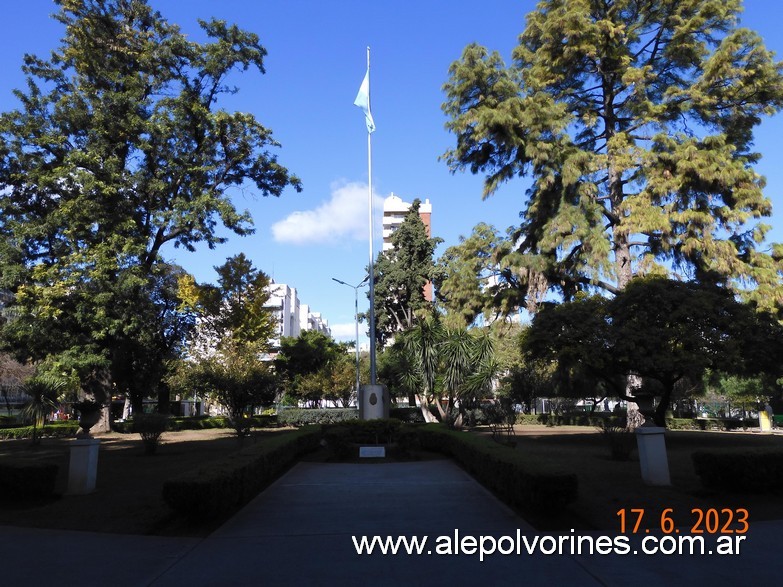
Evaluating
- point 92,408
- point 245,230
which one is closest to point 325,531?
point 92,408

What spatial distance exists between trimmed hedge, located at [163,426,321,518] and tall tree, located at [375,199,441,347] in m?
34.0

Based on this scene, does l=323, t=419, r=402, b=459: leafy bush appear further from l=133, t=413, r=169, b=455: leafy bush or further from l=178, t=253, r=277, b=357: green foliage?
l=178, t=253, r=277, b=357: green foliage

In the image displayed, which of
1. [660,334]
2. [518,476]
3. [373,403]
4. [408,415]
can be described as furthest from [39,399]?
[660,334]

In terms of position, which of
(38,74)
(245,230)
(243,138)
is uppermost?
(38,74)

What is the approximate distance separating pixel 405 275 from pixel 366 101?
21.3m

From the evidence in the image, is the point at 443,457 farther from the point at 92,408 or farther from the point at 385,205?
the point at 385,205

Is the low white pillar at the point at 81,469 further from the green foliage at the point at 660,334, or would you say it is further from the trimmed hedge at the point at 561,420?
the trimmed hedge at the point at 561,420

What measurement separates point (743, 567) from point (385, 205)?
3640 inches

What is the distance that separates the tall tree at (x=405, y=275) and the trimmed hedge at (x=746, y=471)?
36.5 meters

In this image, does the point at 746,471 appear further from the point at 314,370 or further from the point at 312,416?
the point at 314,370

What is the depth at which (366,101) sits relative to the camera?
26406 millimetres

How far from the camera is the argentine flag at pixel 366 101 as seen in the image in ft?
86.2

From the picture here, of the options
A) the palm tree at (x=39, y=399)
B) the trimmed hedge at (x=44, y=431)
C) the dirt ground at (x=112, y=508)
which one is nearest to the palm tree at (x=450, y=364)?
the dirt ground at (x=112, y=508)

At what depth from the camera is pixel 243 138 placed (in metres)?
31.6
